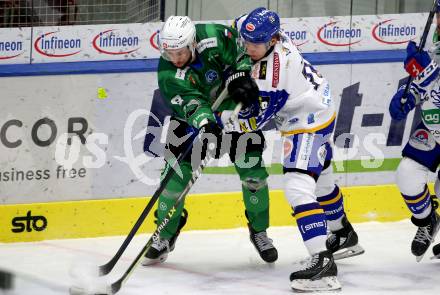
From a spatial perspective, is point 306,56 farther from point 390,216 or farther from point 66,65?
point 66,65

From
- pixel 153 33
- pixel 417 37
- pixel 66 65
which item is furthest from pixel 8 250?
pixel 417 37

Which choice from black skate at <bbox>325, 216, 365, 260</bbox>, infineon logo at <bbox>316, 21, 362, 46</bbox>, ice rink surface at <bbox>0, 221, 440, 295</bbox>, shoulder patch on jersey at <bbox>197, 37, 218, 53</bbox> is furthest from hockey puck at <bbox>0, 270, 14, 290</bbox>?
infineon logo at <bbox>316, 21, 362, 46</bbox>

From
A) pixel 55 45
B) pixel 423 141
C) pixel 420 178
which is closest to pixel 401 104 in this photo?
pixel 423 141

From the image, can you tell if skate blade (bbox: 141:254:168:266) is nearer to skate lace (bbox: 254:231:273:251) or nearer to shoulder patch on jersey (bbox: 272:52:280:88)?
skate lace (bbox: 254:231:273:251)

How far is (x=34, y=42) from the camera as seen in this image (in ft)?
18.8

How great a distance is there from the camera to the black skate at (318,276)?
4.13m

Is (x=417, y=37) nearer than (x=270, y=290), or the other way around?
(x=270, y=290)

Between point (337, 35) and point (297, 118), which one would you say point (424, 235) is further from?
point (337, 35)

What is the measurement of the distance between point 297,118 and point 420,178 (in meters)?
0.75

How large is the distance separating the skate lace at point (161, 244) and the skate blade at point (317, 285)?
99 cm

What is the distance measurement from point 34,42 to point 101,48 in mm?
405

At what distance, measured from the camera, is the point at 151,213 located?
18.9 feet

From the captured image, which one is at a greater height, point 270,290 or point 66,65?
point 66,65

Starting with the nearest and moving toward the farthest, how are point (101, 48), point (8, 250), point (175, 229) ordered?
point (175, 229)
point (8, 250)
point (101, 48)
